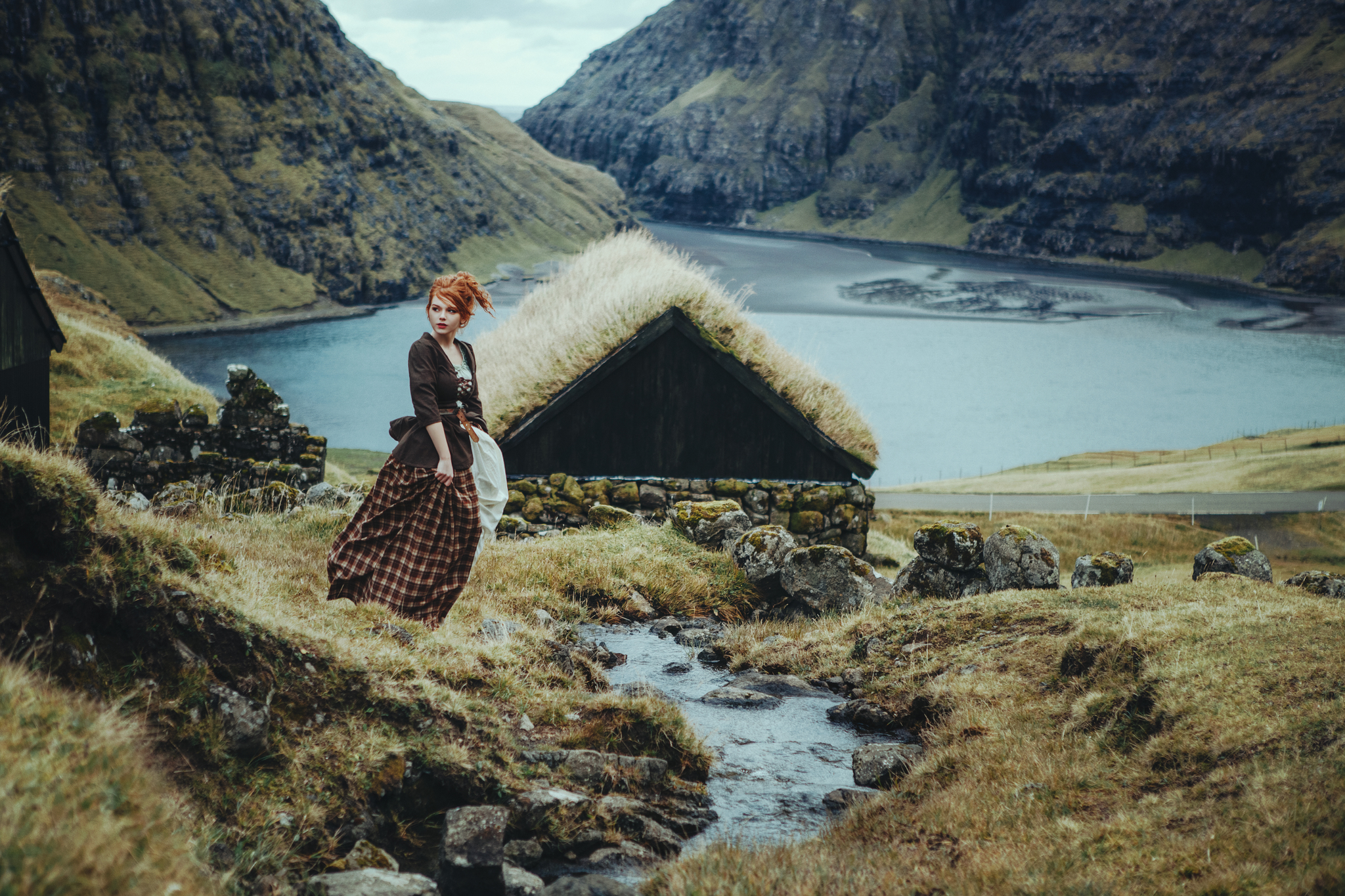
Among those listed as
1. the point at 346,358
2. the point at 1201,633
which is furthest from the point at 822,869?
the point at 346,358

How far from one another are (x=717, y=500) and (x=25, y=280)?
1677cm

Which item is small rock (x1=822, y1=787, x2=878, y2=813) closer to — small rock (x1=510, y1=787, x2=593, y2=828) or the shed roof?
small rock (x1=510, y1=787, x2=593, y2=828)

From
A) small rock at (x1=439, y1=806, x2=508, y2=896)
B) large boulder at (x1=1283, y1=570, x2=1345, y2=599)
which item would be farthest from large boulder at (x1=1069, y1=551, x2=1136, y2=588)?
small rock at (x1=439, y1=806, x2=508, y2=896)

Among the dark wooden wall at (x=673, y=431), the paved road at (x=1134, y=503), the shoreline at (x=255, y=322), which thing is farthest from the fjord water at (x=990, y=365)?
the dark wooden wall at (x=673, y=431)

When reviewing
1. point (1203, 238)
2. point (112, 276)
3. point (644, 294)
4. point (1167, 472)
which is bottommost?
point (1167, 472)

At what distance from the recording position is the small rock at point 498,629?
7567mm

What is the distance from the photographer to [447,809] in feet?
16.8

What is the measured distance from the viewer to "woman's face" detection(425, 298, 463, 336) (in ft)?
24.0

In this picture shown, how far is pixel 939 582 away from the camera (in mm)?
10953

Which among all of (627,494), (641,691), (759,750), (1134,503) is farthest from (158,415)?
(1134,503)

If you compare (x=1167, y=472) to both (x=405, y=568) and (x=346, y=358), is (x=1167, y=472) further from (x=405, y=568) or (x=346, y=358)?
(x=346, y=358)

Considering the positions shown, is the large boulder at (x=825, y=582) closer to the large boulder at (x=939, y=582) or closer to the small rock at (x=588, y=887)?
the large boulder at (x=939, y=582)

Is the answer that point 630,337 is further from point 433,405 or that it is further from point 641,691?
point 641,691

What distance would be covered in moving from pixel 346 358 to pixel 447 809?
91.0 meters
